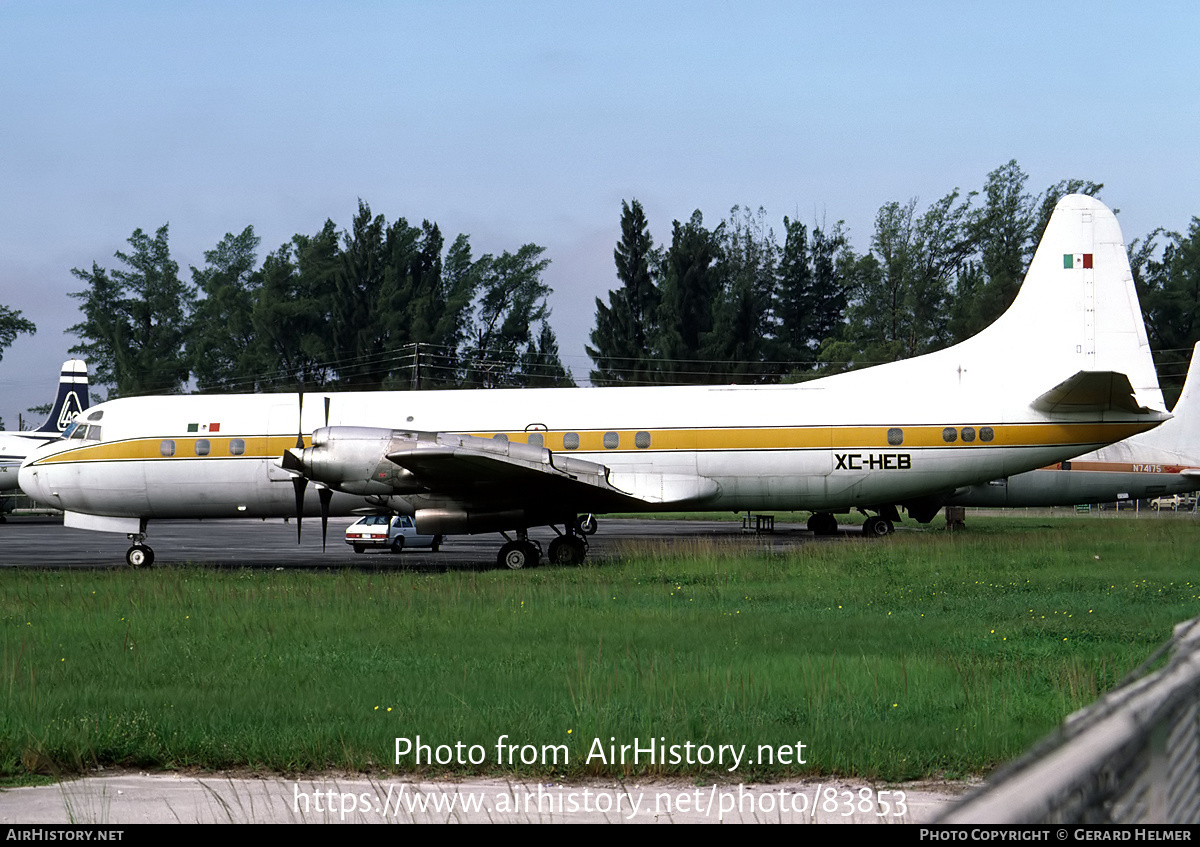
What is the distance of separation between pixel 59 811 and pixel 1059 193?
7737 centimetres

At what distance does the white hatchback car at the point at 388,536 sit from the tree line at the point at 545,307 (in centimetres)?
4363

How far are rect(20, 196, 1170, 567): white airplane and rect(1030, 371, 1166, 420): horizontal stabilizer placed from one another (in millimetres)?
40

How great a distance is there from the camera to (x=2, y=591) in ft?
56.7

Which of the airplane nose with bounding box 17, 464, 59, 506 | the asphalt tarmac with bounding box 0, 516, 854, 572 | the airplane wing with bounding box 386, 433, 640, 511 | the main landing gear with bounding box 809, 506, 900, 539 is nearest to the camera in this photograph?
the airplane wing with bounding box 386, 433, 640, 511

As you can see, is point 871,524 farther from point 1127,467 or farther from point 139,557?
point 139,557

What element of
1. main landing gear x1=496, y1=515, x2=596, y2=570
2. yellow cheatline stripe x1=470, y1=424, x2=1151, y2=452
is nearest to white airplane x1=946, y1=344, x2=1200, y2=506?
yellow cheatline stripe x1=470, y1=424, x2=1151, y2=452

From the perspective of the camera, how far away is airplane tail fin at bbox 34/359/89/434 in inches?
2265

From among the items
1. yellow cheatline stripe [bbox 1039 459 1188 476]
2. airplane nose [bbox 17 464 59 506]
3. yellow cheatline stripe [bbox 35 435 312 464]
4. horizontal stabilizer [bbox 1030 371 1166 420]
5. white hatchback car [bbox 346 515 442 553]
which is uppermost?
horizontal stabilizer [bbox 1030 371 1166 420]

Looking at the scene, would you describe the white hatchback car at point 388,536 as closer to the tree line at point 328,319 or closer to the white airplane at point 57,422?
the white airplane at point 57,422

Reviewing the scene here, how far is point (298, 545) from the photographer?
1278 inches

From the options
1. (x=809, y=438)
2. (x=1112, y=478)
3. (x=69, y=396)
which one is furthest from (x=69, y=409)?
(x=1112, y=478)

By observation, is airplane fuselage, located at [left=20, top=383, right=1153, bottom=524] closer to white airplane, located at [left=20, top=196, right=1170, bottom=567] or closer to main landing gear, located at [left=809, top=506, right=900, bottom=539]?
white airplane, located at [left=20, top=196, right=1170, bottom=567]

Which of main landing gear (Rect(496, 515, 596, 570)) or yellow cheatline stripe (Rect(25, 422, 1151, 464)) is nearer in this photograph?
main landing gear (Rect(496, 515, 596, 570))
